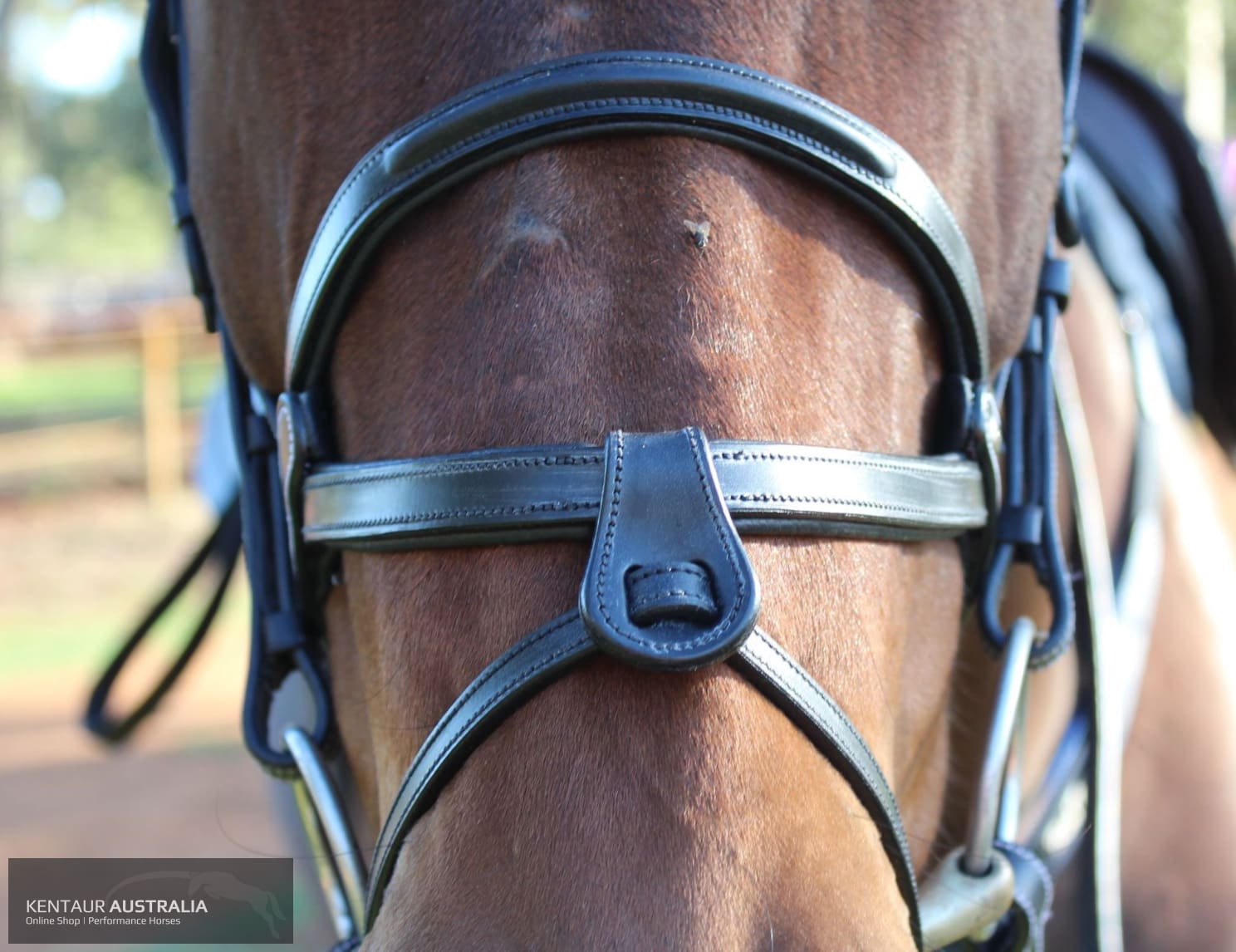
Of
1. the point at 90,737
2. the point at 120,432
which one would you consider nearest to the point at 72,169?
the point at 120,432

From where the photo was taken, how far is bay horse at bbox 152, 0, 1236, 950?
3.27 ft

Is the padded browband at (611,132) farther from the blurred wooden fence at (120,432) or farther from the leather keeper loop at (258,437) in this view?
the blurred wooden fence at (120,432)

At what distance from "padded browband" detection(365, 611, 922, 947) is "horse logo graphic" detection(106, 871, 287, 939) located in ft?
1.48

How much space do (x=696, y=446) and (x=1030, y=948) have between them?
98 centimetres

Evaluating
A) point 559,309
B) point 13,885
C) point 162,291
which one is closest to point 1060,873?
point 559,309

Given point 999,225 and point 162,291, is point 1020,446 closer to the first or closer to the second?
point 999,225

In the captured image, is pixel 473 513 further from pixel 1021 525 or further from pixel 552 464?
pixel 1021 525

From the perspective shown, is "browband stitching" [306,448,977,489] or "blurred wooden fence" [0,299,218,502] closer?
"browband stitching" [306,448,977,489]

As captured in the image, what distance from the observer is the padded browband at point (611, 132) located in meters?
1.14

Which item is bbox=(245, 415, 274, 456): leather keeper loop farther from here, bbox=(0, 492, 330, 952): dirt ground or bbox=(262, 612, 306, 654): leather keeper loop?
bbox=(0, 492, 330, 952): dirt ground

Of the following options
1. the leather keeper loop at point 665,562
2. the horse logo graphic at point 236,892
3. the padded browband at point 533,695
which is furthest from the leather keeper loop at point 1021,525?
the horse logo graphic at point 236,892

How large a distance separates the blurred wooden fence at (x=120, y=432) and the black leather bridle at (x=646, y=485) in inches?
458

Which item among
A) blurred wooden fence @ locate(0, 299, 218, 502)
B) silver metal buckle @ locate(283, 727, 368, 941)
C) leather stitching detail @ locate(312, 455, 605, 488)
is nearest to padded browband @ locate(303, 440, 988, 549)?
leather stitching detail @ locate(312, 455, 605, 488)

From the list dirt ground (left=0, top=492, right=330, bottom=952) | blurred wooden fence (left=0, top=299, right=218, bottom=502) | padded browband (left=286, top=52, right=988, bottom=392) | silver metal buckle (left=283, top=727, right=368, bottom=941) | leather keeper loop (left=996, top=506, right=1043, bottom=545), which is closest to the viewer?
padded browband (left=286, top=52, right=988, bottom=392)
